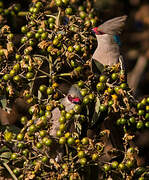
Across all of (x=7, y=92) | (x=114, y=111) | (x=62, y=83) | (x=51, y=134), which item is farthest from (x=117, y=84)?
(x=7, y=92)

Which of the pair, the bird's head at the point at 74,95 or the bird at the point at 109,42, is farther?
the bird at the point at 109,42

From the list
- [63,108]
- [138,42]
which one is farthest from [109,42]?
[138,42]

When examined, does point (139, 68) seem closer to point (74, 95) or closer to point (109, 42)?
point (109, 42)

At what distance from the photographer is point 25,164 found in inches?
60.2

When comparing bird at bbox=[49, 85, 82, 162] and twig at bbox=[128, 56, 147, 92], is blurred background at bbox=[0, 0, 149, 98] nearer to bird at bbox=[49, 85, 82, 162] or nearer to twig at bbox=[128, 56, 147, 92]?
twig at bbox=[128, 56, 147, 92]

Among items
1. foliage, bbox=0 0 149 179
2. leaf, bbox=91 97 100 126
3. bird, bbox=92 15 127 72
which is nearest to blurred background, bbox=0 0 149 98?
bird, bbox=92 15 127 72

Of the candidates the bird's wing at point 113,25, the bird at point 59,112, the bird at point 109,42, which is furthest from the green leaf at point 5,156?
the bird's wing at point 113,25

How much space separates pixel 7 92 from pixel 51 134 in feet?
0.93

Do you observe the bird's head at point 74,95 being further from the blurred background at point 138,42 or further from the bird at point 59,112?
the blurred background at point 138,42

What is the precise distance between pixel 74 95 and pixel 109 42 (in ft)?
1.75

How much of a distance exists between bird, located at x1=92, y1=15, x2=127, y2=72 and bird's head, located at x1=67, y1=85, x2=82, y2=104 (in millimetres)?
250

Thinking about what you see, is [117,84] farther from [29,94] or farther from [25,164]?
[25,164]

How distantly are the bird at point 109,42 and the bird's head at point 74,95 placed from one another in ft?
0.82

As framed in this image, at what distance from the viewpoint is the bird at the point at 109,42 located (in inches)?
78.2
